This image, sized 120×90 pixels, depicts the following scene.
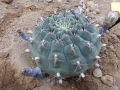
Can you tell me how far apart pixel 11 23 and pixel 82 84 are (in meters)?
0.91

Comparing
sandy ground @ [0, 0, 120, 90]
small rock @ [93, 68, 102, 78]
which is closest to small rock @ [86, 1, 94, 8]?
sandy ground @ [0, 0, 120, 90]

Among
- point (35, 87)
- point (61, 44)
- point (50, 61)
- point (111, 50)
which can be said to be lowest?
point (35, 87)

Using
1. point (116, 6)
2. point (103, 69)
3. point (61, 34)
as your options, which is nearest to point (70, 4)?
point (116, 6)

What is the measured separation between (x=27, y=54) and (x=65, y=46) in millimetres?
580

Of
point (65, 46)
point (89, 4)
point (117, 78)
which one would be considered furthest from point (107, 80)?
point (89, 4)

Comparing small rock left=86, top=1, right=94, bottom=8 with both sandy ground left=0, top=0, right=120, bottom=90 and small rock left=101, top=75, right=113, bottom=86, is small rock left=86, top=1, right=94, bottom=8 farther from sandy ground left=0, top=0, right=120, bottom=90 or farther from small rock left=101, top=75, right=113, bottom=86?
small rock left=101, top=75, right=113, bottom=86

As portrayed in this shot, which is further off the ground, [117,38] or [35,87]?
[117,38]

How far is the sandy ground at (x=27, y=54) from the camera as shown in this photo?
1.97 metres

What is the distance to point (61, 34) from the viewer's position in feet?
5.40

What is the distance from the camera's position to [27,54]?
2119mm

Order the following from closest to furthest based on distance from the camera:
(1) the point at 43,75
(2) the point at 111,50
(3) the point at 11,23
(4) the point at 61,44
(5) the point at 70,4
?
(4) the point at 61,44 < (1) the point at 43,75 < (2) the point at 111,50 < (3) the point at 11,23 < (5) the point at 70,4

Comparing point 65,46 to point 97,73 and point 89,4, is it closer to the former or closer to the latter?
point 97,73

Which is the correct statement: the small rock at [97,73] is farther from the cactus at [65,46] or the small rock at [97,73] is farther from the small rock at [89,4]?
the small rock at [89,4]

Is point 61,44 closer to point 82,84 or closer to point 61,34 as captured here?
point 61,34
